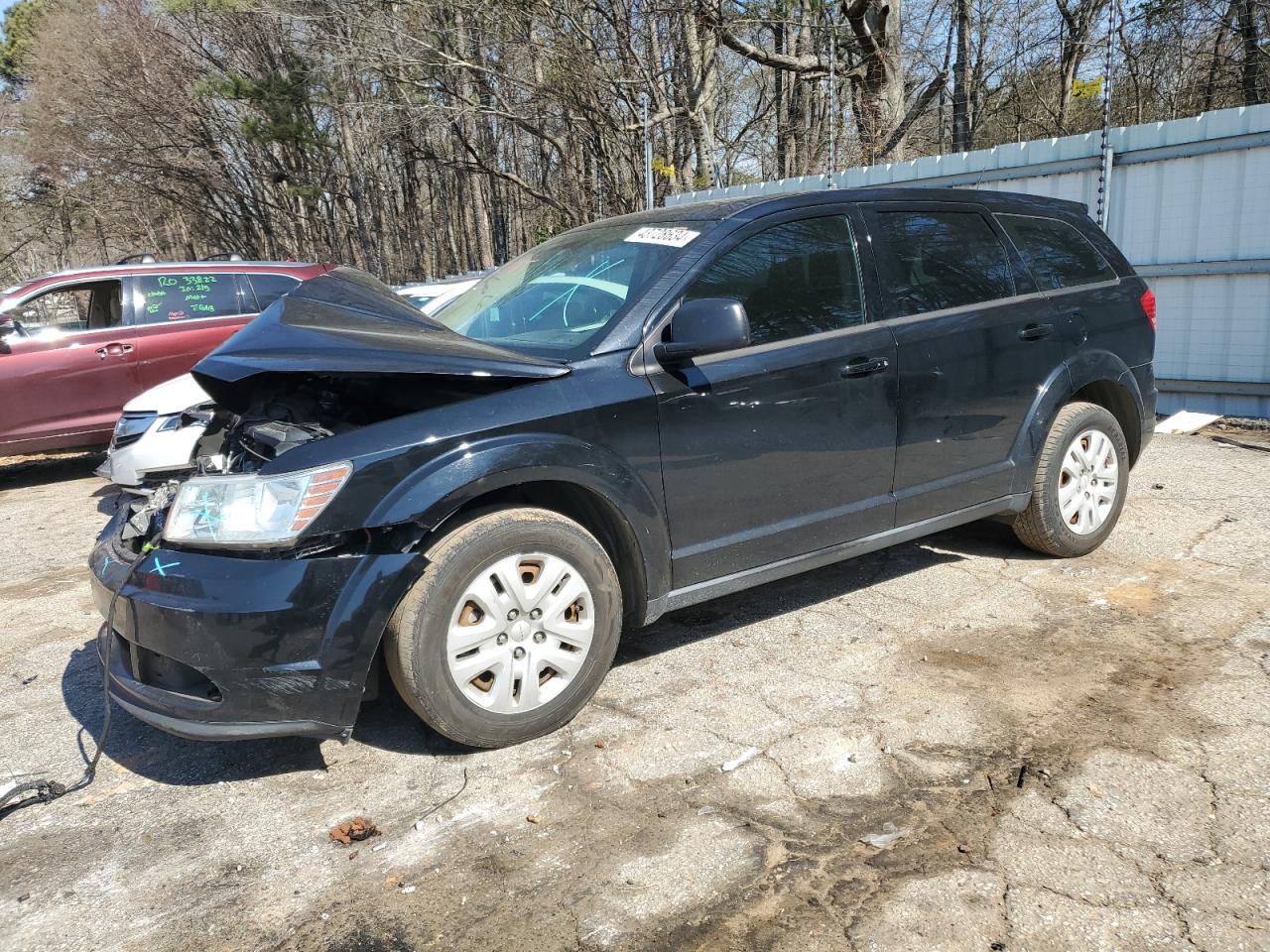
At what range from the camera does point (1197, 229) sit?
7484mm

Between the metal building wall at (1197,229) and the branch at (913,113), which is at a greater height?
the branch at (913,113)

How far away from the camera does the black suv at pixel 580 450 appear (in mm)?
2709

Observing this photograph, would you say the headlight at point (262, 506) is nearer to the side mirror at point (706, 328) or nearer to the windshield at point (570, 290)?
the windshield at point (570, 290)

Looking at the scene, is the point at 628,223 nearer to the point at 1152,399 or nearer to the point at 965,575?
the point at 965,575

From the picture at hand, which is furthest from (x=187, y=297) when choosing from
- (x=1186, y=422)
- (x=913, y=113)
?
(x=913, y=113)

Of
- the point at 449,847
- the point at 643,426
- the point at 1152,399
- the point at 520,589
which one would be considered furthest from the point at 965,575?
the point at 449,847

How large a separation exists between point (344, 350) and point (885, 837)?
213cm

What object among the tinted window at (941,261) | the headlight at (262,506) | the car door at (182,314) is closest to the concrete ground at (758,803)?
the headlight at (262,506)

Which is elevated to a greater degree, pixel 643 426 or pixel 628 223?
pixel 628 223

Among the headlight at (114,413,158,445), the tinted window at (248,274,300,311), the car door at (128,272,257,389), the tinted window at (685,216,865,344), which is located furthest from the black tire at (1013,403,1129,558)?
the car door at (128,272,257,389)

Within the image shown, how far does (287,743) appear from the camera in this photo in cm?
323

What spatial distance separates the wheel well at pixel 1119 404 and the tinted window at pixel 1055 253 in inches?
21.1

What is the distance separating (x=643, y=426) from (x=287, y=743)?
5.47 feet

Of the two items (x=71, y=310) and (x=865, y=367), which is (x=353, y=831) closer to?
(x=865, y=367)
